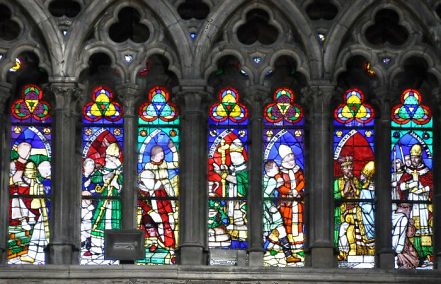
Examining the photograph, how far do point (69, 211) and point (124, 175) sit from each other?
1.01 meters

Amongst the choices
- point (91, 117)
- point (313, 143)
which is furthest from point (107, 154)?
point (313, 143)

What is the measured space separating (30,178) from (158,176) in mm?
1951

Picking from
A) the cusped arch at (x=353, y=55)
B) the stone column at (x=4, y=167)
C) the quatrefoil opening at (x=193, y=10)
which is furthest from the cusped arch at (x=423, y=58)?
the stone column at (x=4, y=167)

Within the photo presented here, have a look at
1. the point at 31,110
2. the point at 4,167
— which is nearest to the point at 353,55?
the point at 31,110

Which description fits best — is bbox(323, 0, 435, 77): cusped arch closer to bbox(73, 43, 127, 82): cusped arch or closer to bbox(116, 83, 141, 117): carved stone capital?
bbox(116, 83, 141, 117): carved stone capital

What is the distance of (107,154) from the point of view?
120 ft

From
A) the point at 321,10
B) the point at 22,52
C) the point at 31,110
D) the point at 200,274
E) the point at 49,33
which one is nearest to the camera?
the point at 200,274

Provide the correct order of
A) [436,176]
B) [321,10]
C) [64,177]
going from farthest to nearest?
[321,10]
[436,176]
[64,177]

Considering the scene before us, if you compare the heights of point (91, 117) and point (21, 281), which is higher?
point (91, 117)

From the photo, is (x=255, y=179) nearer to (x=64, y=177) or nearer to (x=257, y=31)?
(x=257, y=31)

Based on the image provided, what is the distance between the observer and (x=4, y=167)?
36.2 meters

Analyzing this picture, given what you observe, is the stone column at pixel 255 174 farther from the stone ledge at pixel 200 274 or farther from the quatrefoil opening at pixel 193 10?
the quatrefoil opening at pixel 193 10

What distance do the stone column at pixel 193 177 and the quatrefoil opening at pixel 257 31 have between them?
4.12ft

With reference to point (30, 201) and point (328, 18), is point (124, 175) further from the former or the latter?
point (328, 18)
